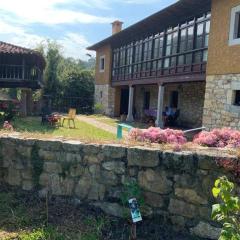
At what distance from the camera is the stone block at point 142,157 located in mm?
4746

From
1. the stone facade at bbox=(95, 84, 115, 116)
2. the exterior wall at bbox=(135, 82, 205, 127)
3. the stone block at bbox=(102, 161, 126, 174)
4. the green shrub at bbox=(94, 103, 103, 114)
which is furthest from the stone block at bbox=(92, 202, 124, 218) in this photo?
the green shrub at bbox=(94, 103, 103, 114)

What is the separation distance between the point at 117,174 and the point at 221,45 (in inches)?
390

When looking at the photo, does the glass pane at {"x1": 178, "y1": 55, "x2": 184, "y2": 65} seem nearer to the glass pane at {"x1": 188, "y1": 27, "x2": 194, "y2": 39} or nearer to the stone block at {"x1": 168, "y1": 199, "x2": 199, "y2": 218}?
the glass pane at {"x1": 188, "y1": 27, "x2": 194, "y2": 39}

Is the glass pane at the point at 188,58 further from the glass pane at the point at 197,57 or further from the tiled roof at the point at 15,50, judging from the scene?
the tiled roof at the point at 15,50

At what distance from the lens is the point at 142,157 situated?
479cm

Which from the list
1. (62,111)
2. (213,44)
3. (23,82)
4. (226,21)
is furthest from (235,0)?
(62,111)

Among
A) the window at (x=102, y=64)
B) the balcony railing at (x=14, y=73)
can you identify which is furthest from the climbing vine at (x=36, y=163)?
the window at (x=102, y=64)

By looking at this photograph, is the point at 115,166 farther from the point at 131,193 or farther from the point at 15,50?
the point at 15,50

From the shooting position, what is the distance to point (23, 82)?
68.9ft

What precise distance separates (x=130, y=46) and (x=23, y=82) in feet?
22.8

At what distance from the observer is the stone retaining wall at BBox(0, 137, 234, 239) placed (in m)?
4.54

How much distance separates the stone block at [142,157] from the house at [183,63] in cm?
864

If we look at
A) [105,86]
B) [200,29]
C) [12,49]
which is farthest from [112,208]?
[105,86]

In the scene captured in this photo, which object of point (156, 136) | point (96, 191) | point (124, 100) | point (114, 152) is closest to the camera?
point (114, 152)
